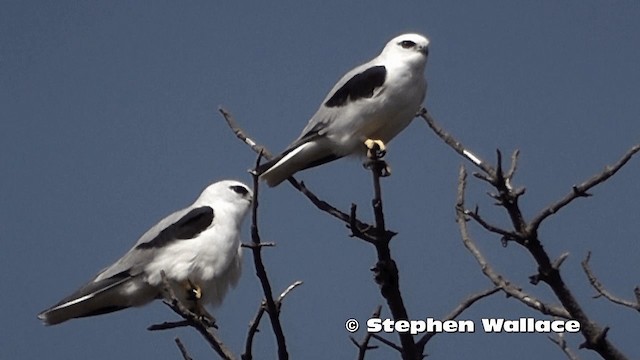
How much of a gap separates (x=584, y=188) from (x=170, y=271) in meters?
3.47

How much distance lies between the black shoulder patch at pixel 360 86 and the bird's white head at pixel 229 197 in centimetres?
103

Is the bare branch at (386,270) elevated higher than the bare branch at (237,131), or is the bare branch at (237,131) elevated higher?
the bare branch at (237,131)

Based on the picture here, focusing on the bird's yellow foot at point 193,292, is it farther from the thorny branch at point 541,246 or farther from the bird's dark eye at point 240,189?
the thorny branch at point 541,246

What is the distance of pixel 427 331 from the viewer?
3682 millimetres

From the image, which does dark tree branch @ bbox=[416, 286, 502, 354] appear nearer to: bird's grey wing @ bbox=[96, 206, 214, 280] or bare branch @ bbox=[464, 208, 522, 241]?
bare branch @ bbox=[464, 208, 522, 241]

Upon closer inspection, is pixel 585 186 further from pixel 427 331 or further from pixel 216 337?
pixel 216 337

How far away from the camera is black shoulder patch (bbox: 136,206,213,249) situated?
251 inches

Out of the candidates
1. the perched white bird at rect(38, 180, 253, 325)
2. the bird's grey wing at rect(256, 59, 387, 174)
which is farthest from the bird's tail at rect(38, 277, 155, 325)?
the bird's grey wing at rect(256, 59, 387, 174)

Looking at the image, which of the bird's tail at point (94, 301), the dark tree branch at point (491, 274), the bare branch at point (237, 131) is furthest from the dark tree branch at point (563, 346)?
the bird's tail at point (94, 301)

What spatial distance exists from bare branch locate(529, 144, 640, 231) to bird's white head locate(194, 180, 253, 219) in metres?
3.57

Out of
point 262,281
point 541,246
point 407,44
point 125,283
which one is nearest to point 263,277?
point 262,281

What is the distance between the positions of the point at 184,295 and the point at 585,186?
3.47 meters

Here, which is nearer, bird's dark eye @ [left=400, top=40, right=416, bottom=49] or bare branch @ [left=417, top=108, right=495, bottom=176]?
bare branch @ [left=417, top=108, right=495, bottom=176]

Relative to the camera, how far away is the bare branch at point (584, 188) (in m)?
3.33
